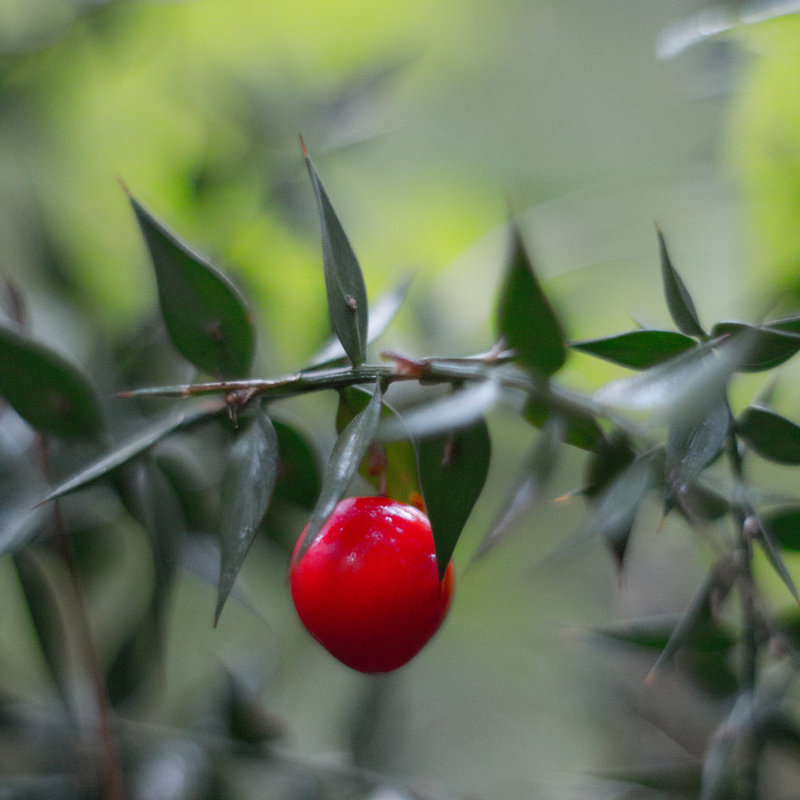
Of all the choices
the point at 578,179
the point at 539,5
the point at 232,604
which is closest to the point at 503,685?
the point at 232,604

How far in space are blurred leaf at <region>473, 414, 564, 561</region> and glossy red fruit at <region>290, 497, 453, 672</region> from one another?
0.04m

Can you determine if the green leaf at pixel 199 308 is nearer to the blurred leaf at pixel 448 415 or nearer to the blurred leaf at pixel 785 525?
the blurred leaf at pixel 448 415

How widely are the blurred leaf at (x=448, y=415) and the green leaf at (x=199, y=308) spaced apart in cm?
8

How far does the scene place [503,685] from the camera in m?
1.17

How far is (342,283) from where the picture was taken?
31 cm

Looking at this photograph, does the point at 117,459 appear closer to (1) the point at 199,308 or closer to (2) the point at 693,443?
(1) the point at 199,308

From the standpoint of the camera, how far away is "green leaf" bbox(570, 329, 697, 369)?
33 cm

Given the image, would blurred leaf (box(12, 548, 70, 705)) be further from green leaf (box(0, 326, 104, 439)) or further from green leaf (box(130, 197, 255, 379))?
green leaf (box(130, 197, 255, 379))

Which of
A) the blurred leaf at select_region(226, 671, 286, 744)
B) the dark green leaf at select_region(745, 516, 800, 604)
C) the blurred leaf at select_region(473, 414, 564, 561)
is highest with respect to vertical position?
the blurred leaf at select_region(473, 414, 564, 561)

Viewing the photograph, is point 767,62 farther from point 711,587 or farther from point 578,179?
point 578,179

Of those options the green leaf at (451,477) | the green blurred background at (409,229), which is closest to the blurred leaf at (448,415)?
the green leaf at (451,477)

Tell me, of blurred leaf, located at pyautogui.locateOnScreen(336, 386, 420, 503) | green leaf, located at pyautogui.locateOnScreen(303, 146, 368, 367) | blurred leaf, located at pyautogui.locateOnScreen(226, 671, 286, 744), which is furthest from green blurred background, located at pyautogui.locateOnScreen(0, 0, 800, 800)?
green leaf, located at pyautogui.locateOnScreen(303, 146, 368, 367)

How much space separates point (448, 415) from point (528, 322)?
5 cm

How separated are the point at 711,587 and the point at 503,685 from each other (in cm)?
86
